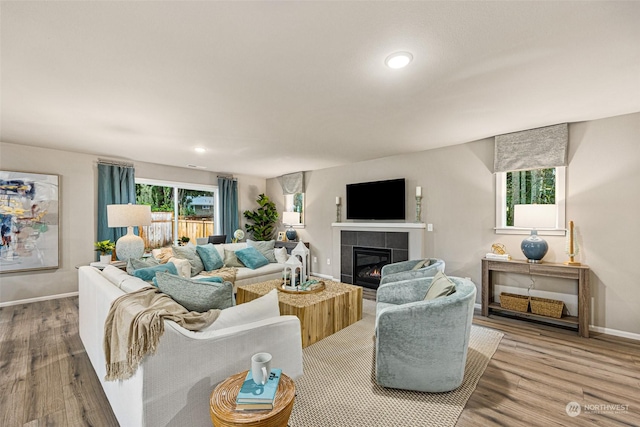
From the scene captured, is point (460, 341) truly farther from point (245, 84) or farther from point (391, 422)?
point (245, 84)

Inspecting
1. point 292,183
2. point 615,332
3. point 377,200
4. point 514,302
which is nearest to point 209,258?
point 292,183

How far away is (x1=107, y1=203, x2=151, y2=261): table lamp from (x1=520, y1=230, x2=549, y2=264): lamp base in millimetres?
4919

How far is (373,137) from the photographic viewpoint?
149 inches

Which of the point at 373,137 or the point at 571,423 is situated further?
the point at 373,137

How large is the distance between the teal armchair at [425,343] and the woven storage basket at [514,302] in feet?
6.43

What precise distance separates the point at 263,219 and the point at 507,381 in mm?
5616

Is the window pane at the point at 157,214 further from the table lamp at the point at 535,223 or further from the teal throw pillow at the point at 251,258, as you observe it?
the table lamp at the point at 535,223

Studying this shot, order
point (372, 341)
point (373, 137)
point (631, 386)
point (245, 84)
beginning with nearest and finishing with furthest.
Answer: point (631, 386) < point (245, 84) < point (372, 341) < point (373, 137)

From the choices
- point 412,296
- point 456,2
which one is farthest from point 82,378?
point 456,2

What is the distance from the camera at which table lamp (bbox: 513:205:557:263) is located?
10.5 ft

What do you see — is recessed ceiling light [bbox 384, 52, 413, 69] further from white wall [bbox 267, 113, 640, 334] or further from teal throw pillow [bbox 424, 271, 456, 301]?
white wall [bbox 267, 113, 640, 334]

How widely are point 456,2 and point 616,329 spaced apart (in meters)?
3.82

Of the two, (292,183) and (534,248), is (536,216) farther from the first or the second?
(292,183)

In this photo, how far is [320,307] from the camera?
292 centimetres
